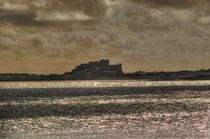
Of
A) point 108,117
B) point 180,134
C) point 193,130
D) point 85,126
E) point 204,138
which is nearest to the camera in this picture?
point 204,138

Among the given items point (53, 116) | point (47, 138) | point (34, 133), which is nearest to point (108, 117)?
point (53, 116)

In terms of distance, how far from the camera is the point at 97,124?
275ft

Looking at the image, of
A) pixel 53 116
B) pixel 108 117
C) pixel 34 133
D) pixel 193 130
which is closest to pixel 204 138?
pixel 193 130

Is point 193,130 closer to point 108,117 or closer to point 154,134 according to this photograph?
point 154,134

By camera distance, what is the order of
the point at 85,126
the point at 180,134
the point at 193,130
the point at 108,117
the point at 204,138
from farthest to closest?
1. the point at 108,117
2. the point at 85,126
3. the point at 193,130
4. the point at 180,134
5. the point at 204,138

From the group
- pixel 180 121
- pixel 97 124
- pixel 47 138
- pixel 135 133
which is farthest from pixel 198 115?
pixel 47 138

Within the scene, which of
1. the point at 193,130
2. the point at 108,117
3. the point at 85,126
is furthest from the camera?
the point at 108,117

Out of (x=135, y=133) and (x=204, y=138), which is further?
(x=135, y=133)

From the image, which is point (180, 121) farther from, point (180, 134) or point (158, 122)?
point (180, 134)

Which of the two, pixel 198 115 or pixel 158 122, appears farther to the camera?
pixel 198 115

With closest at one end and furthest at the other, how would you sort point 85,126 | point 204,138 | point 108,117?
point 204,138 → point 85,126 → point 108,117

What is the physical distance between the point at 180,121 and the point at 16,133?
84.1ft

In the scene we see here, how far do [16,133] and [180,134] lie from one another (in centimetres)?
2081

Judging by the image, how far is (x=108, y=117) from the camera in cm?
9725
